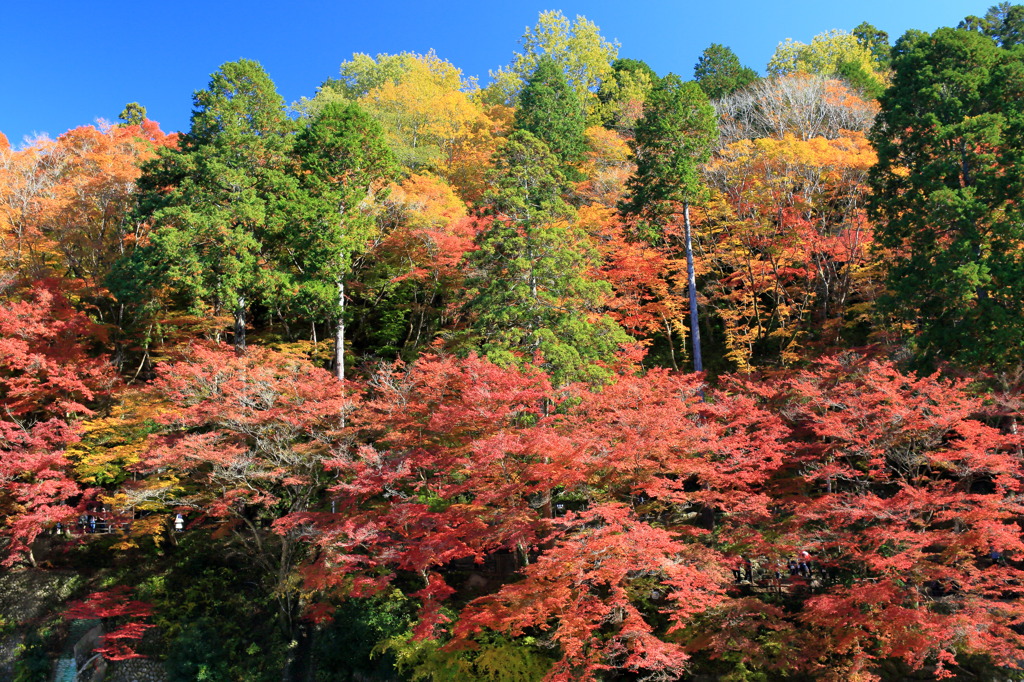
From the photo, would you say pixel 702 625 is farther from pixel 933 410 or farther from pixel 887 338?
pixel 887 338

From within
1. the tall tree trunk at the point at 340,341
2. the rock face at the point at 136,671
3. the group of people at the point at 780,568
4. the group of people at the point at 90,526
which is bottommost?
the rock face at the point at 136,671

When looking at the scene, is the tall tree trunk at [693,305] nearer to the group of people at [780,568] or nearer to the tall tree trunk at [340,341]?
the group of people at [780,568]

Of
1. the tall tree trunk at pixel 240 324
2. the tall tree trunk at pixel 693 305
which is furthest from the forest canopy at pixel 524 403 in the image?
the tall tree trunk at pixel 693 305

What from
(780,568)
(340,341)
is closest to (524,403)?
(780,568)

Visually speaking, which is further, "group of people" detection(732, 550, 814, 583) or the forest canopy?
"group of people" detection(732, 550, 814, 583)

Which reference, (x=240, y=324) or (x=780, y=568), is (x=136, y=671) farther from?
(x=780, y=568)

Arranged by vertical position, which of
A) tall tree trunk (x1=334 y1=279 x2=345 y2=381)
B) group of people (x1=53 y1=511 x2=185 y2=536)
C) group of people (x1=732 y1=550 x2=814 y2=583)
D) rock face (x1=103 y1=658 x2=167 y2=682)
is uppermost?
tall tree trunk (x1=334 y1=279 x2=345 y2=381)

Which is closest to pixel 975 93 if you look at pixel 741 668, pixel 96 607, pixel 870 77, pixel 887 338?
pixel 887 338

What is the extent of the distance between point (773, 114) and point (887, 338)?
52.5 ft

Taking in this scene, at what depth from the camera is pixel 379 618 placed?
1545 centimetres

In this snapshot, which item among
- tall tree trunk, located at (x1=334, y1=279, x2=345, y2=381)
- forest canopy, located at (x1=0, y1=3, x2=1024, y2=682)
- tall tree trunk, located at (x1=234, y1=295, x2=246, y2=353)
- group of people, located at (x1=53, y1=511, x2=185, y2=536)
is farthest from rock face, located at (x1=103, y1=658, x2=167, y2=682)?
tall tree trunk, located at (x1=234, y1=295, x2=246, y2=353)

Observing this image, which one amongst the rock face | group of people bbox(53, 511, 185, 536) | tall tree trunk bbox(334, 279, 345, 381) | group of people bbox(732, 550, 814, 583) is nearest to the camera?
group of people bbox(732, 550, 814, 583)

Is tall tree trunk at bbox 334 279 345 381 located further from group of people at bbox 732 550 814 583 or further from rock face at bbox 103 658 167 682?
group of people at bbox 732 550 814 583

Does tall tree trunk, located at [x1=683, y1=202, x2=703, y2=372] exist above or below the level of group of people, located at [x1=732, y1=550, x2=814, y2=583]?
above
